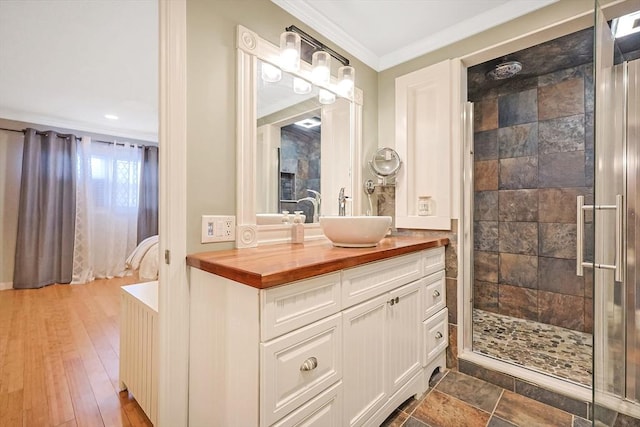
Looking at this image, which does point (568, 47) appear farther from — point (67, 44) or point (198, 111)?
point (67, 44)

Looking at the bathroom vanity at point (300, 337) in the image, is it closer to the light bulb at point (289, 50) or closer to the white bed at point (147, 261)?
the light bulb at point (289, 50)

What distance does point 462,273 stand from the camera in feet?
6.18

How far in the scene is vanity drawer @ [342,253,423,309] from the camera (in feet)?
3.76

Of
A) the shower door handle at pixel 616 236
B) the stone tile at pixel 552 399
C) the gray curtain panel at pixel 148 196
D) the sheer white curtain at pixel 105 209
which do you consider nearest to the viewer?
the shower door handle at pixel 616 236

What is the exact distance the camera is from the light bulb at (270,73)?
152 cm

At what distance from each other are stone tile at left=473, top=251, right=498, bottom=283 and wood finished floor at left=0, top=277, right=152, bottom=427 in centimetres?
294

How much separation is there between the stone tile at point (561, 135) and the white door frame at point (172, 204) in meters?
2.90

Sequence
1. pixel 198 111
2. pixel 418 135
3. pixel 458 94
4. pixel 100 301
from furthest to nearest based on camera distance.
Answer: pixel 100 301 → pixel 418 135 → pixel 458 94 → pixel 198 111

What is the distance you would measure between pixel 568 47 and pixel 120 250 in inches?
236

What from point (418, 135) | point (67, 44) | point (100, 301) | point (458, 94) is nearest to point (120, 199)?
point (100, 301)

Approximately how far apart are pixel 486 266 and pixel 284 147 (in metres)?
2.40

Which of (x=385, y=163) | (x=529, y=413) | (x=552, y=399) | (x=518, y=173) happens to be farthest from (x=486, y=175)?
(x=529, y=413)

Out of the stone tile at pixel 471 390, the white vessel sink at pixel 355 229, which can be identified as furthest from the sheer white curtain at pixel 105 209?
the stone tile at pixel 471 390

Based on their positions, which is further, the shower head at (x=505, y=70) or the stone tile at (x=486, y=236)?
the stone tile at (x=486, y=236)
